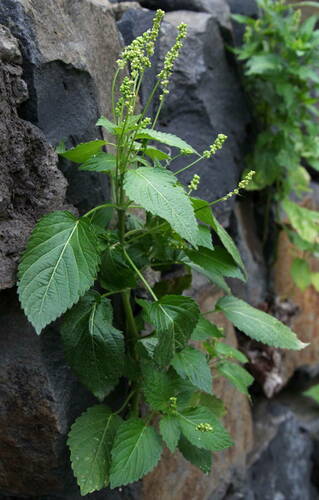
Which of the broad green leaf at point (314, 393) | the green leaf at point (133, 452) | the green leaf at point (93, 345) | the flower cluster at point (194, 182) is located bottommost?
the broad green leaf at point (314, 393)

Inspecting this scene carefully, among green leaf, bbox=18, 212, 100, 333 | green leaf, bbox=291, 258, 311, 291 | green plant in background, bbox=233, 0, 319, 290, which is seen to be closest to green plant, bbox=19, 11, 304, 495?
green leaf, bbox=18, 212, 100, 333

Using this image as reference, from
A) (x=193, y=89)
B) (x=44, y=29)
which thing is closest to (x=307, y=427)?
(x=193, y=89)

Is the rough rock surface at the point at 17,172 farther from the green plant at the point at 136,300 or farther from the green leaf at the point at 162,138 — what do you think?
the green leaf at the point at 162,138

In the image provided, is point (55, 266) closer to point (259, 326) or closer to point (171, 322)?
point (171, 322)

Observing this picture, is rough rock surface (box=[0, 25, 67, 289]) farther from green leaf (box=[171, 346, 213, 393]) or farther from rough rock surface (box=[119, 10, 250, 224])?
rough rock surface (box=[119, 10, 250, 224])

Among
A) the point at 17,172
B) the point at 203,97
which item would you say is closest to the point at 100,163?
the point at 17,172

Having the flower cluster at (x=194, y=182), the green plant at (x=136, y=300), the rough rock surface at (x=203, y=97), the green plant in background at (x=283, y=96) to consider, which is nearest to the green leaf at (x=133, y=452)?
the green plant at (x=136, y=300)
